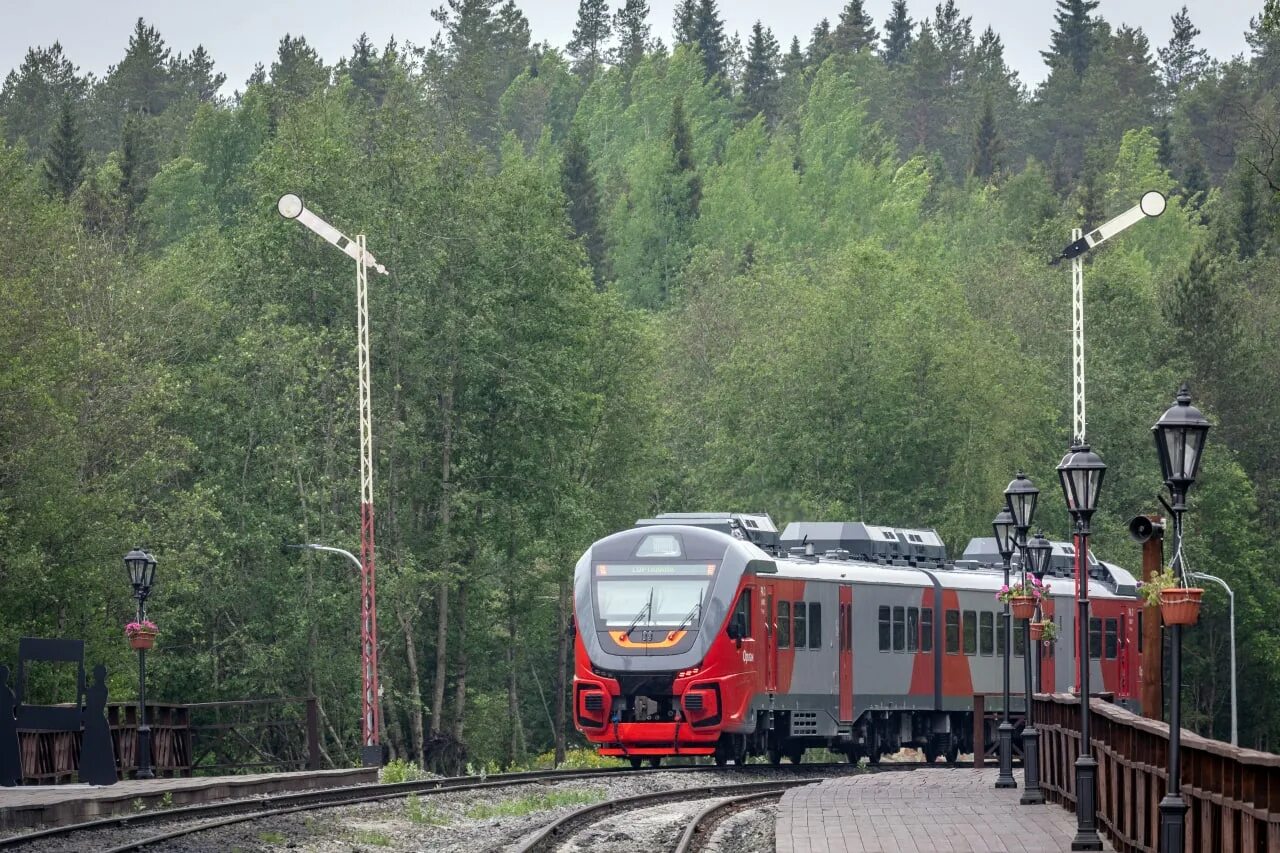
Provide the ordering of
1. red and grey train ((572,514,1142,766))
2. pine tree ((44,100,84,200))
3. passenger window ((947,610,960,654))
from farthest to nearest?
pine tree ((44,100,84,200)) < passenger window ((947,610,960,654)) < red and grey train ((572,514,1142,766))

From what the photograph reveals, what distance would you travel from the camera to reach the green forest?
168ft

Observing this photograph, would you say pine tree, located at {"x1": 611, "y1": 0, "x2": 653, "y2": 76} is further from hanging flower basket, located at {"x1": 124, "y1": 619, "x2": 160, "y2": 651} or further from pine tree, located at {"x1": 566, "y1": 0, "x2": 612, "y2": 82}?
hanging flower basket, located at {"x1": 124, "y1": 619, "x2": 160, "y2": 651}

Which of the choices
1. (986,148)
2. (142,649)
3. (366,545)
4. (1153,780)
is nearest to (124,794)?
(142,649)

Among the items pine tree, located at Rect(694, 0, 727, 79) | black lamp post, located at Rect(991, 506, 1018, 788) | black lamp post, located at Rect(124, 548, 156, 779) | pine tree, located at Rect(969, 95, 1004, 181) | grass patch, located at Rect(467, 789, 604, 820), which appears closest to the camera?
grass patch, located at Rect(467, 789, 604, 820)

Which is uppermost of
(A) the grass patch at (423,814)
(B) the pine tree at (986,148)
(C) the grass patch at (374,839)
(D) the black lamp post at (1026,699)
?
(B) the pine tree at (986,148)

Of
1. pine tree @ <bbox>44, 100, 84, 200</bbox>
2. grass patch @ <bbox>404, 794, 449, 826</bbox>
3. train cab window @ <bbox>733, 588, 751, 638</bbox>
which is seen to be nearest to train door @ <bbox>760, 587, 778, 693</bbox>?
train cab window @ <bbox>733, 588, 751, 638</bbox>

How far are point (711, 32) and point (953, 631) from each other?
143 m

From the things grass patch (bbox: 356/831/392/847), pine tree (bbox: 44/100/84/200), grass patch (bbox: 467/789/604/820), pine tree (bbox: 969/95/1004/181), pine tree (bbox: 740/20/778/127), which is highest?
pine tree (bbox: 740/20/778/127)

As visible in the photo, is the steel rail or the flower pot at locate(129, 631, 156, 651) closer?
the steel rail

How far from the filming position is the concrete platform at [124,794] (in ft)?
71.0

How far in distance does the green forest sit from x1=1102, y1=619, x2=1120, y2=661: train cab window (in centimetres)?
997

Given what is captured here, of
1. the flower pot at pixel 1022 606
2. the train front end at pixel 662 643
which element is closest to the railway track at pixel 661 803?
the train front end at pixel 662 643

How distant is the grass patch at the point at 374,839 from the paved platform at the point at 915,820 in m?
3.62

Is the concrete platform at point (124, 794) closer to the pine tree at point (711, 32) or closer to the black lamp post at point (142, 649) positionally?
the black lamp post at point (142, 649)
